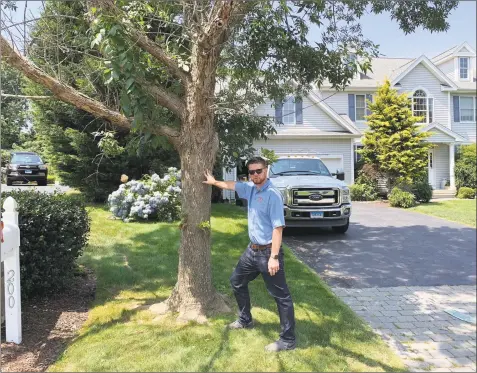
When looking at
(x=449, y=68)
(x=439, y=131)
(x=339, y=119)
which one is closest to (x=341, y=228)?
(x=339, y=119)

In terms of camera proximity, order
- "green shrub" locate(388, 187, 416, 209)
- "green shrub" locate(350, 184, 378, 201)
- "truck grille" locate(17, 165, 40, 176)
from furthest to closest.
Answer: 1. "truck grille" locate(17, 165, 40, 176)
2. "green shrub" locate(388, 187, 416, 209)
3. "green shrub" locate(350, 184, 378, 201)

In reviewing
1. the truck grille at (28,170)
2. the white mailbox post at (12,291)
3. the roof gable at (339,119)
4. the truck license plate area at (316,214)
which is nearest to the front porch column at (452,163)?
the roof gable at (339,119)

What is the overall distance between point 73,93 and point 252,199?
2303 millimetres

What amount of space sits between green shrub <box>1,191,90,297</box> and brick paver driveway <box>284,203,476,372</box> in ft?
12.3

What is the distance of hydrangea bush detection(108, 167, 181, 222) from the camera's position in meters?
10.2

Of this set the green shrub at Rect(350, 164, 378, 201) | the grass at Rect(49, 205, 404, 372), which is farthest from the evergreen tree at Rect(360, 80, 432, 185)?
the grass at Rect(49, 205, 404, 372)

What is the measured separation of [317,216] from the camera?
9430 mm

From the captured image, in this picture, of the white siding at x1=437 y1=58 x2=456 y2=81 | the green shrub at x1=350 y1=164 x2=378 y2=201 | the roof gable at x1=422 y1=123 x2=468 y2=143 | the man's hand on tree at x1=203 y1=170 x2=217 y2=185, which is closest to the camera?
the man's hand on tree at x1=203 y1=170 x2=217 y2=185

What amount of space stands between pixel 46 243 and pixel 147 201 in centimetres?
580

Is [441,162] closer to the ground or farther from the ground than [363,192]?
farther from the ground

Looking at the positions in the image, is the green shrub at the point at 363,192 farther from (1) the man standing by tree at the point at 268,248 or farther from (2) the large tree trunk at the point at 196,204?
(1) the man standing by tree at the point at 268,248

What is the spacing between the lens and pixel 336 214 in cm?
949

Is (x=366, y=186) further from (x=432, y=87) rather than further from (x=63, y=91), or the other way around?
(x=432, y=87)

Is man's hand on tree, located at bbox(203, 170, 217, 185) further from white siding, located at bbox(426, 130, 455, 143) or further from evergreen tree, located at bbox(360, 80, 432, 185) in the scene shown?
white siding, located at bbox(426, 130, 455, 143)
